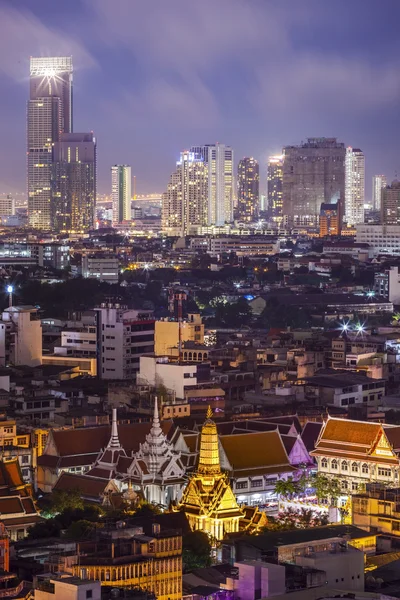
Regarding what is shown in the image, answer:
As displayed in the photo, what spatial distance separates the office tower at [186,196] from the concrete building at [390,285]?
56.3 metres

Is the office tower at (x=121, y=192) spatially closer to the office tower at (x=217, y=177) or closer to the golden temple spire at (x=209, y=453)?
the office tower at (x=217, y=177)

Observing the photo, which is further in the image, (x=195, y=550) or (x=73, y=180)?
(x=73, y=180)

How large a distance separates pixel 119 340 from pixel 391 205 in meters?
77.9

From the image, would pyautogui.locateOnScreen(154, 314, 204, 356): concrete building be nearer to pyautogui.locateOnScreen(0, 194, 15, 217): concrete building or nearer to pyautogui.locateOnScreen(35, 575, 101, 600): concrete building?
pyautogui.locateOnScreen(35, 575, 101, 600): concrete building

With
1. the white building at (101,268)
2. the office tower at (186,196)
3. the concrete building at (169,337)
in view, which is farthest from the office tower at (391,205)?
the concrete building at (169,337)

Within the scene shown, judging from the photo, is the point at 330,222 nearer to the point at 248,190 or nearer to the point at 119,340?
the point at 248,190

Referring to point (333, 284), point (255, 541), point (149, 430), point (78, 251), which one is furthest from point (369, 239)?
point (255, 541)

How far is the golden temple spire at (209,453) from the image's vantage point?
1045 inches

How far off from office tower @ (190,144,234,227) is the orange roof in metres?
104

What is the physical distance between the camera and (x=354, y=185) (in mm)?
146500

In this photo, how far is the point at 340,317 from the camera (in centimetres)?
6222

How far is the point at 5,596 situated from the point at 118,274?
207ft

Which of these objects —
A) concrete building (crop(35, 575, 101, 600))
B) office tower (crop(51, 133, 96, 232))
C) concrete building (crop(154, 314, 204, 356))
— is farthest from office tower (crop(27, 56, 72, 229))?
concrete building (crop(35, 575, 101, 600))

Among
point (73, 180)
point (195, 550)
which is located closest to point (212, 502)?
point (195, 550)
